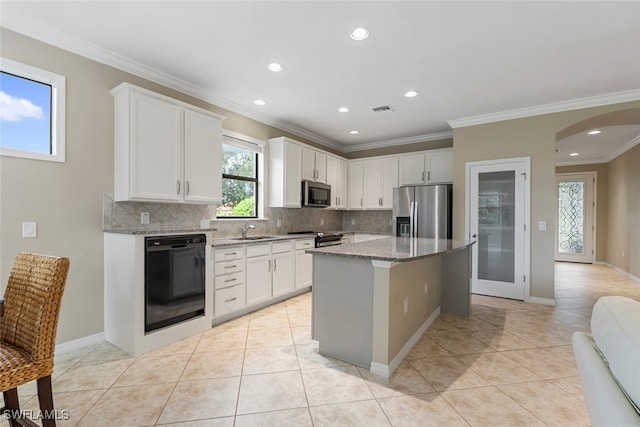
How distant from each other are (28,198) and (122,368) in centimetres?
153

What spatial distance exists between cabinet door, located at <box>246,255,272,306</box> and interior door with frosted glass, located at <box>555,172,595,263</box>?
8.31 metres

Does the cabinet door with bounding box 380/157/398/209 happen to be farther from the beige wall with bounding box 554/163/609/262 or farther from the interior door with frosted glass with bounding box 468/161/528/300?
the beige wall with bounding box 554/163/609/262

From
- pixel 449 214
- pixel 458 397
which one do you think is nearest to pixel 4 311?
pixel 458 397

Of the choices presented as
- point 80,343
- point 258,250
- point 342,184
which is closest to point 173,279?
point 80,343

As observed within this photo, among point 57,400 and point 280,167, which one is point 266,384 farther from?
point 280,167

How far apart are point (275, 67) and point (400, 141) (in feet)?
11.4

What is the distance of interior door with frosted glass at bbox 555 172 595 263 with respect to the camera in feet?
25.0

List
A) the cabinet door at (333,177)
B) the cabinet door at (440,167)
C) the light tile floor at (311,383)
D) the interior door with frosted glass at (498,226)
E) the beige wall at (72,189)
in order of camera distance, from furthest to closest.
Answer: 1. the cabinet door at (333,177)
2. the cabinet door at (440,167)
3. the interior door with frosted glass at (498,226)
4. the beige wall at (72,189)
5. the light tile floor at (311,383)

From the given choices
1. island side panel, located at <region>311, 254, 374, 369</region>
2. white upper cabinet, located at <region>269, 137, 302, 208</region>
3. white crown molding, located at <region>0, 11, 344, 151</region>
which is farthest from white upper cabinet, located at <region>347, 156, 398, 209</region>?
island side panel, located at <region>311, 254, 374, 369</region>

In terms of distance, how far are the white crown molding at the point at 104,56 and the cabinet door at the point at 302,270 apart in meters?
2.16

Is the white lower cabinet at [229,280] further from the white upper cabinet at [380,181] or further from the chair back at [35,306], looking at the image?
the white upper cabinet at [380,181]

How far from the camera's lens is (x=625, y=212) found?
20.4 feet

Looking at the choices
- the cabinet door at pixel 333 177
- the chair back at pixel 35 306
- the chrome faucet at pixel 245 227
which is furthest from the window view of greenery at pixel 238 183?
the chair back at pixel 35 306

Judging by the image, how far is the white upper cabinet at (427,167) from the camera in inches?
200
